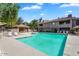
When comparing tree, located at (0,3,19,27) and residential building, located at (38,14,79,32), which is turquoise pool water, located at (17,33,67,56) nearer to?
residential building, located at (38,14,79,32)

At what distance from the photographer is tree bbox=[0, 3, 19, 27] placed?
8119 millimetres

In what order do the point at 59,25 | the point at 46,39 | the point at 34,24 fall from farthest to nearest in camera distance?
the point at 46,39
the point at 59,25
the point at 34,24

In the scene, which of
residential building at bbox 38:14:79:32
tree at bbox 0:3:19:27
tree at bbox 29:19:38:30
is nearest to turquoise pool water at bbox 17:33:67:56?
residential building at bbox 38:14:79:32

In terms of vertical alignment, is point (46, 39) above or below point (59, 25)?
below

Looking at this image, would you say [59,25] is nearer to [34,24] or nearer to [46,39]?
[46,39]

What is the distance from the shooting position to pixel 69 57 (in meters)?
6.25

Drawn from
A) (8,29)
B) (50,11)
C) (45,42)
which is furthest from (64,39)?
(8,29)

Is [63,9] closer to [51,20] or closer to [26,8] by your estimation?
[51,20]

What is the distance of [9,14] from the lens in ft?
28.0

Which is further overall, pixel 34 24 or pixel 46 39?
pixel 46 39

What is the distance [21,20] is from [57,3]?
73.1 inches

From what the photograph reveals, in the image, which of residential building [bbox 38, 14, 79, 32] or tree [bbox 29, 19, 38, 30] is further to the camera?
residential building [bbox 38, 14, 79, 32]

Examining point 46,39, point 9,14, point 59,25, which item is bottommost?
point 46,39

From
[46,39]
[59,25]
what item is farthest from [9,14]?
[59,25]
